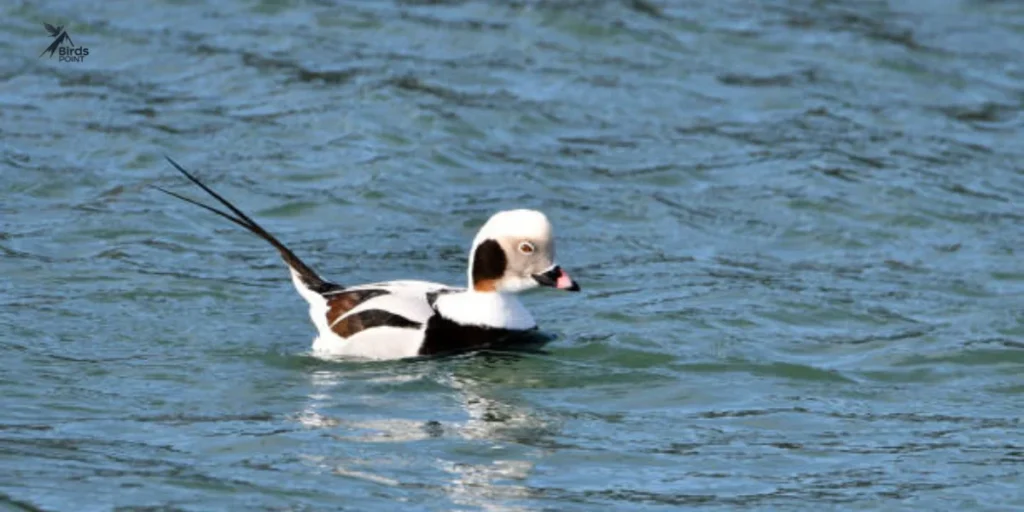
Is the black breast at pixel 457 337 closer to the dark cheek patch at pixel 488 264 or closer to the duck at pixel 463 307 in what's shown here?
the duck at pixel 463 307

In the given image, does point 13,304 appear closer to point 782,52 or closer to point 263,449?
point 263,449

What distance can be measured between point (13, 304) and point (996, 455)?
5733 mm

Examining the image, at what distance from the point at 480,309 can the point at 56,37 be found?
8091mm

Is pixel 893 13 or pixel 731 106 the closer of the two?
pixel 731 106

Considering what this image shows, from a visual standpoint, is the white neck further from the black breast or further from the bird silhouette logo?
the bird silhouette logo

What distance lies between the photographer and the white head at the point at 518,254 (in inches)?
422

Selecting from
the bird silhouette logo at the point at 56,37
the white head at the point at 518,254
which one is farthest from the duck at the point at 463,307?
the bird silhouette logo at the point at 56,37

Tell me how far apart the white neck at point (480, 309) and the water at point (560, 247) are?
26cm

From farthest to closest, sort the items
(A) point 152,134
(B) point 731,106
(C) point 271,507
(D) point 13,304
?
1. (B) point 731,106
2. (A) point 152,134
3. (D) point 13,304
4. (C) point 271,507

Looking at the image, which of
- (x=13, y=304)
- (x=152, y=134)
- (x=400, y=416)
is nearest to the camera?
(x=400, y=416)

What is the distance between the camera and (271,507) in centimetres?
817

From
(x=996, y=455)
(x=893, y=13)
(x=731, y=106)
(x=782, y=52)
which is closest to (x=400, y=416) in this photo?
(x=996, y=455)

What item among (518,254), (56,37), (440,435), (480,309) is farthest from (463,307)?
(56,37)

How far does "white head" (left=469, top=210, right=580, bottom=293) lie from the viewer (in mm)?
10719
